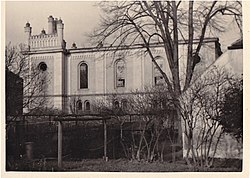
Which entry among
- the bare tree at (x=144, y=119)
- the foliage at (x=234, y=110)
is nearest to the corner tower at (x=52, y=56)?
the bare tree at (x=144, y=119)

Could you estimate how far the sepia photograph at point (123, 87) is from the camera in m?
1.57

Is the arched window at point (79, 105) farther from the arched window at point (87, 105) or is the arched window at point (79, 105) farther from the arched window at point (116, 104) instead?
the arched window at point (116, 104)

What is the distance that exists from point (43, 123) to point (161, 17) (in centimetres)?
64

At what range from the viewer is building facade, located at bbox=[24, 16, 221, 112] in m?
1.64

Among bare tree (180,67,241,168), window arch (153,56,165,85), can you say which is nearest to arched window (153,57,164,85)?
window arch (153,56,165,85)

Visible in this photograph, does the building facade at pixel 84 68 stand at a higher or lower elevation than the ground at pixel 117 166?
higher

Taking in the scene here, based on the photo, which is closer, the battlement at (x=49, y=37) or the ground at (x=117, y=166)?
the ground at (x=117, y=166)

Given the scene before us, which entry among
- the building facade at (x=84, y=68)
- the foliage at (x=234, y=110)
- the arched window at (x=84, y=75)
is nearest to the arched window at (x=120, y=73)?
the building facade at (x=84, y=68)

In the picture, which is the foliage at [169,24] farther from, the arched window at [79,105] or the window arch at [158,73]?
the arched window at [79,105]

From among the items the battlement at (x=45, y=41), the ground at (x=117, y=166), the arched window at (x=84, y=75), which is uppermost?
the battlement at (x=45, y=41)

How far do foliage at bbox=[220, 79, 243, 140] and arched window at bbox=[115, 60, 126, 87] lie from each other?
1.31 ft

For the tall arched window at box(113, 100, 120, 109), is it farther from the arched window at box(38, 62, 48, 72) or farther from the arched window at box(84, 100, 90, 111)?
the arched window at box(38, 62, 48, 72)

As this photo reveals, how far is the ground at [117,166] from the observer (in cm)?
155

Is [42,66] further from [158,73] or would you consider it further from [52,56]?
[158,73]
